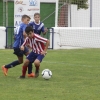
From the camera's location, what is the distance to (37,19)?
1407 centimetres

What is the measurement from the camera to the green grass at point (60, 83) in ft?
32.0

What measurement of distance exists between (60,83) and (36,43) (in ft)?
4.55

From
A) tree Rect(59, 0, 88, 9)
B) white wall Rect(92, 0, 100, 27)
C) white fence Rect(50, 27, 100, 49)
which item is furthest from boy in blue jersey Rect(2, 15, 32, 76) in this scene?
tree Rect(59, 0, 88, 9)

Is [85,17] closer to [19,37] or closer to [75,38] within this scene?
[75,38]

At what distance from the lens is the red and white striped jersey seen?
12.2 metres

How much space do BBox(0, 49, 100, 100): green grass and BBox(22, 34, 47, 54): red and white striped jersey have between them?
30.2 inches

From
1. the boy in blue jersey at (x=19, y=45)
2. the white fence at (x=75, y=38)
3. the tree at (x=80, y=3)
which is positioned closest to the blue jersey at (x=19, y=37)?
the boy in blue jersey at (x=19, y=45)

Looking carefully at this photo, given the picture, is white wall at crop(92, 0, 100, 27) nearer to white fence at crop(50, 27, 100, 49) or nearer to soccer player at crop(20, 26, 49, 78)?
white fence at crop(50, 27, 100, 49)

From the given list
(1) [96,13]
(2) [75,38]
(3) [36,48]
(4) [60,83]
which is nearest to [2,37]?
(2) [75,38]

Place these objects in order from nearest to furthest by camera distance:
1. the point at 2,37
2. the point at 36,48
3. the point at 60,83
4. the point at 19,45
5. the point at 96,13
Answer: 1. the point at 60,83
2. the point at 36,48
3. the point at 19,45
4. the point at 2,37
5. the point at 96,13

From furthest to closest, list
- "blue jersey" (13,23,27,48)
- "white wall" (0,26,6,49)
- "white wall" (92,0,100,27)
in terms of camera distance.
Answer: "white wall" (92,0,100,27)
"white wall" (0,26,6,49)
"blue jersey" (13,23,27,48)

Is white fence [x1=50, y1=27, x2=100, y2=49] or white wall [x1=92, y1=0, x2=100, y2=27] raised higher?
white wall [x1=92, y1=0, x2=100, y2=27]

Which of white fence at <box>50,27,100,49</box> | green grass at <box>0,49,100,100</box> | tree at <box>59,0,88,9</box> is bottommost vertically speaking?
green grass at <box>0,49,100,100</box>

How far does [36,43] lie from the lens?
12.3m
